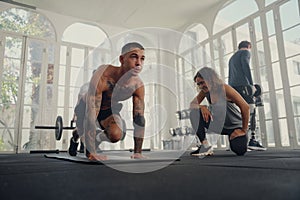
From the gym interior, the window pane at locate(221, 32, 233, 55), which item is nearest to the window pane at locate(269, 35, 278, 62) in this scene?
the gym interior

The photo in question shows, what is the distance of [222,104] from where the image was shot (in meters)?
1.85

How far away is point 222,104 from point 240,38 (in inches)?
122

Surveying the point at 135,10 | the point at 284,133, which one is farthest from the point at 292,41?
the point at 135,10

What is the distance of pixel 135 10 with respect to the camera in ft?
16.7

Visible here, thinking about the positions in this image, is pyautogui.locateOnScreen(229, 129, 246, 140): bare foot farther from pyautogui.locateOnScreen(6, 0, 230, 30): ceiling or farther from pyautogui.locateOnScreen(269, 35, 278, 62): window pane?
pyautogui.locateOnScreen(6, 0, 230, 30): ceiling

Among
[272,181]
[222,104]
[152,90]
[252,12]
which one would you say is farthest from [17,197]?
[252,12]

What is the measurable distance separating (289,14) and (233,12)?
1155mm

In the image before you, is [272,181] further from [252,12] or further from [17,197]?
[252,12]

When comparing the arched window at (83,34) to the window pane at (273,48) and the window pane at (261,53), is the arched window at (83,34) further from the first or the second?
the window pane at (273,48)

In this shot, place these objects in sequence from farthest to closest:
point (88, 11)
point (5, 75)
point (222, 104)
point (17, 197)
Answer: point (88, 11), point (5, 75), point (222, 104), point (17, 197)

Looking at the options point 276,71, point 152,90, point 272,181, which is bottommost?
point 272,181

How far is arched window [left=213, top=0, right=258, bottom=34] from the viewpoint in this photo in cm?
440

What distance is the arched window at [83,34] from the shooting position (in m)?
5.42

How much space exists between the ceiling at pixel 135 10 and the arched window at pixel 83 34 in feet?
0.79
